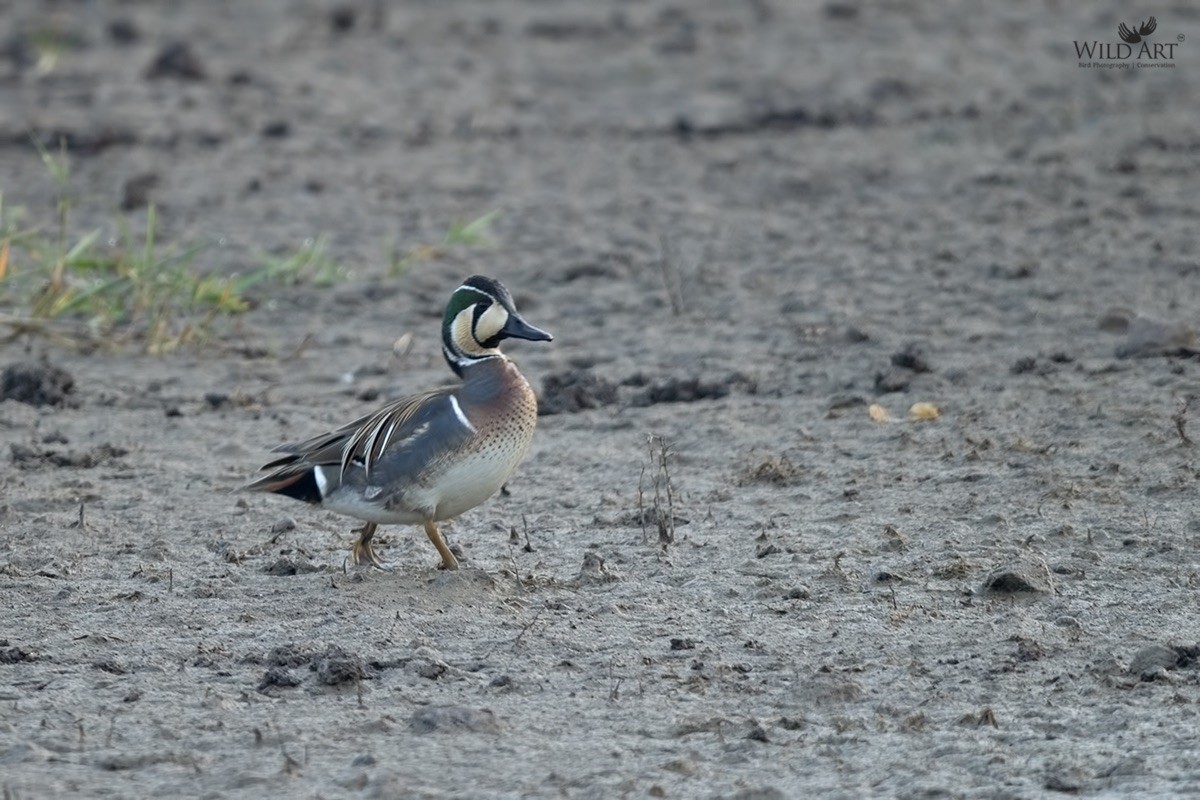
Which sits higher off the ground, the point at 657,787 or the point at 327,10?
the point at 327,10

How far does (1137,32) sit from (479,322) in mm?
10508

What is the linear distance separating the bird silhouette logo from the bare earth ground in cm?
31

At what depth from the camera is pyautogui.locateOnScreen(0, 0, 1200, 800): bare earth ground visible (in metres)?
4.96

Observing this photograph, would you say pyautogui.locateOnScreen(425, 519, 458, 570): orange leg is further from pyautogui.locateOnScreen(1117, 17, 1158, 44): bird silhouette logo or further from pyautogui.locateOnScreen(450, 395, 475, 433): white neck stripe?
pyautogui.locateOnScreen(1117, 17, 1158, 44): bird silhouette logo

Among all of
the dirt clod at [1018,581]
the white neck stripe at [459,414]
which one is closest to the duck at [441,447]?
the white neck stripe at [459,414]

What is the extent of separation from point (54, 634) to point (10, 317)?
3723 mm

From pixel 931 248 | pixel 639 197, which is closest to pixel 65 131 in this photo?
pixel 639 197

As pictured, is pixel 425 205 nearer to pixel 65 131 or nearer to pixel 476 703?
pixel 65 131

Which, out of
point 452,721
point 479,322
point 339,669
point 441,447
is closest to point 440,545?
point 441,447

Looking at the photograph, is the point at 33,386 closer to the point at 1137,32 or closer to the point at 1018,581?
the point at 1018,581

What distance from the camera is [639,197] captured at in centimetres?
1180

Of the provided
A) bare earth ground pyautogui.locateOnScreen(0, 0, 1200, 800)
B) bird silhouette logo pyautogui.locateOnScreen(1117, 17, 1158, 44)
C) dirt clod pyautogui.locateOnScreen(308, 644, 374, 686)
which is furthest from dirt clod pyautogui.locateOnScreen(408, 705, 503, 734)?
bird silhouette logo pyautogui.locateOnScreen(1117, 17, 1158, 44)

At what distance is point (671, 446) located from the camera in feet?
25.0

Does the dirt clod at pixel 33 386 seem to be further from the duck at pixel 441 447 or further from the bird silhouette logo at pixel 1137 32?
the bird silhouette logo at pixel 1137 32
